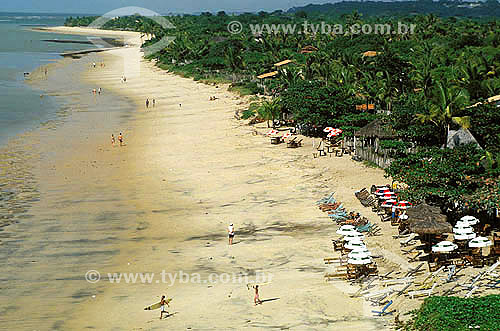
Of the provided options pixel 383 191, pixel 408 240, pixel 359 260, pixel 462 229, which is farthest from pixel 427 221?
pixel 383 191

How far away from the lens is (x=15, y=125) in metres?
51.3

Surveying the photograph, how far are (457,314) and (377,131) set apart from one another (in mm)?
19587

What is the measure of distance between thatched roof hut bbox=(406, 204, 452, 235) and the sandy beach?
129cm

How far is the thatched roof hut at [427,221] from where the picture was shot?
20.7m

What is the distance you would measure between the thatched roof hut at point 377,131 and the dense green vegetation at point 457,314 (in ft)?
→ 60.2

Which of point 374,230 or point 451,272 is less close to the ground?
point 451,272

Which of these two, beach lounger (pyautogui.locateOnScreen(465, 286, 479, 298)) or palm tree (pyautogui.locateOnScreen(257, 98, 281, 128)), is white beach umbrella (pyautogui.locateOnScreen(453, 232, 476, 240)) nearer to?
beach lounger (pyautogui.locateOnScreen(465, 286, 479, 298))

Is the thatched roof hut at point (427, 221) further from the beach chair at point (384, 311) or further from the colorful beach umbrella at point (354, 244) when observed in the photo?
the beach chair at point (384, 311)

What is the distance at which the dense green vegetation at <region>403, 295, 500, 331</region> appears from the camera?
14.9 metres

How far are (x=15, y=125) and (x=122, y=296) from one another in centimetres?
3566

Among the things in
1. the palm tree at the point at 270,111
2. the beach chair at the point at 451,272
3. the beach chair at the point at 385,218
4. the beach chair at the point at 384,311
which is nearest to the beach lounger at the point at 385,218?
the beach chair at the point at 385,218

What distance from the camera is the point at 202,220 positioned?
88.5 feet

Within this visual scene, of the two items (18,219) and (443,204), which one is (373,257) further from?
(18,219)

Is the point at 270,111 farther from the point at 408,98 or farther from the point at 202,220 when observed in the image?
the point at 202,220
